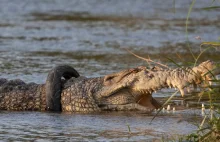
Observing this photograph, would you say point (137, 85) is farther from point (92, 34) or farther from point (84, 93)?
point (92, 34)

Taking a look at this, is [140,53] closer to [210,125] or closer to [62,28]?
[62,28]

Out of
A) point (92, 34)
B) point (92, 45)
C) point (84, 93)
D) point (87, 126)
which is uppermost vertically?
point (92, 34)

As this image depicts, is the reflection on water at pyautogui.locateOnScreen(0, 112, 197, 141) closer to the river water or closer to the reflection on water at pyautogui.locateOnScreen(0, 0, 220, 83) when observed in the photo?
the river water

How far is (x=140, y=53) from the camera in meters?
12.1

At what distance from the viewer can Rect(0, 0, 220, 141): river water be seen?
6332mm

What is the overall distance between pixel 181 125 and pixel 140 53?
18.7ft

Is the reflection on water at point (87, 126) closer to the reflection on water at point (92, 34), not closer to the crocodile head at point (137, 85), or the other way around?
the crocodile head at point (137, 85)

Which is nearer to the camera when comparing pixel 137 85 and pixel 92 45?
pixel 137 85

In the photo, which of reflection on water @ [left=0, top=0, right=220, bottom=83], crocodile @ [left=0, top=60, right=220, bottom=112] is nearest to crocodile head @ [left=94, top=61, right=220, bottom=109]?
crocodile @ [left=0, top=60, right=220, bottom=112]

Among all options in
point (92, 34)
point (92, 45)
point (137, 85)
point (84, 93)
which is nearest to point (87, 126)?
point (137, 85)

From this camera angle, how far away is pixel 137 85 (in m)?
7.22

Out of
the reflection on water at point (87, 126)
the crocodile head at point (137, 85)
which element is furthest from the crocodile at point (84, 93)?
the reflection on water at point (87, 126)

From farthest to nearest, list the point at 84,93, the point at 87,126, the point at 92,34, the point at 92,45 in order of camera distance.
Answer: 1. the point at 92,34
2. the point at 92,45
3. the point at 84,93
4. the point at 87,126

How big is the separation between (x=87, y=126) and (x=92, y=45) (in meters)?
6.75
